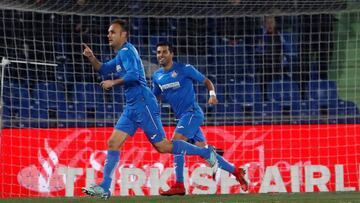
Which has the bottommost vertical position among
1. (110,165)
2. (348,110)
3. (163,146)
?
(110,165)

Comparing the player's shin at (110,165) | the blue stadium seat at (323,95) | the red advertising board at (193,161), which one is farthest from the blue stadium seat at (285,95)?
the player's shin at (110,165)

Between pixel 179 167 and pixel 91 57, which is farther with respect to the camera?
pixel 179 167

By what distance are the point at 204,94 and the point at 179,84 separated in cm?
526

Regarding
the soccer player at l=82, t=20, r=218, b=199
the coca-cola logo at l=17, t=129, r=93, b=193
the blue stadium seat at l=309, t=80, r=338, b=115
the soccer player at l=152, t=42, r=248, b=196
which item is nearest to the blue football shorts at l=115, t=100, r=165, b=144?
the soccer player at l=82, t=20, r=218, b=199

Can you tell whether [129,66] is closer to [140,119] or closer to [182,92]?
Answer: [140,119]

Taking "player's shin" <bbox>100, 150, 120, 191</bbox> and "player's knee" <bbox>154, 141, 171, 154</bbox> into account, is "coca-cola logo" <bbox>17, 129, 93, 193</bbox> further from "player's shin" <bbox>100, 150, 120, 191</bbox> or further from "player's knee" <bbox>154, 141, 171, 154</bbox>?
"player's shin" <bbox>100, 150, 120, 191</bbox>

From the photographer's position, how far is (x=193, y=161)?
14000 mm

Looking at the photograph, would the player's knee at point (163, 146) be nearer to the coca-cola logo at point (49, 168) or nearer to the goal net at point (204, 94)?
the goal net at point (204, 94)

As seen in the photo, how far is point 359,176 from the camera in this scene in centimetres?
1395

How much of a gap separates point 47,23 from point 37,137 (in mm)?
3431

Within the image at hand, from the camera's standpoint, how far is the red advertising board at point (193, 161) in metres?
13.6

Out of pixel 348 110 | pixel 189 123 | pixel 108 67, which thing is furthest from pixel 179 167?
pixel 348 110

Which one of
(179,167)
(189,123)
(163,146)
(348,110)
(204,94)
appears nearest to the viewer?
(163,146)

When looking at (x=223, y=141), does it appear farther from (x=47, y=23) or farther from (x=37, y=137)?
(x=47, y=23)
